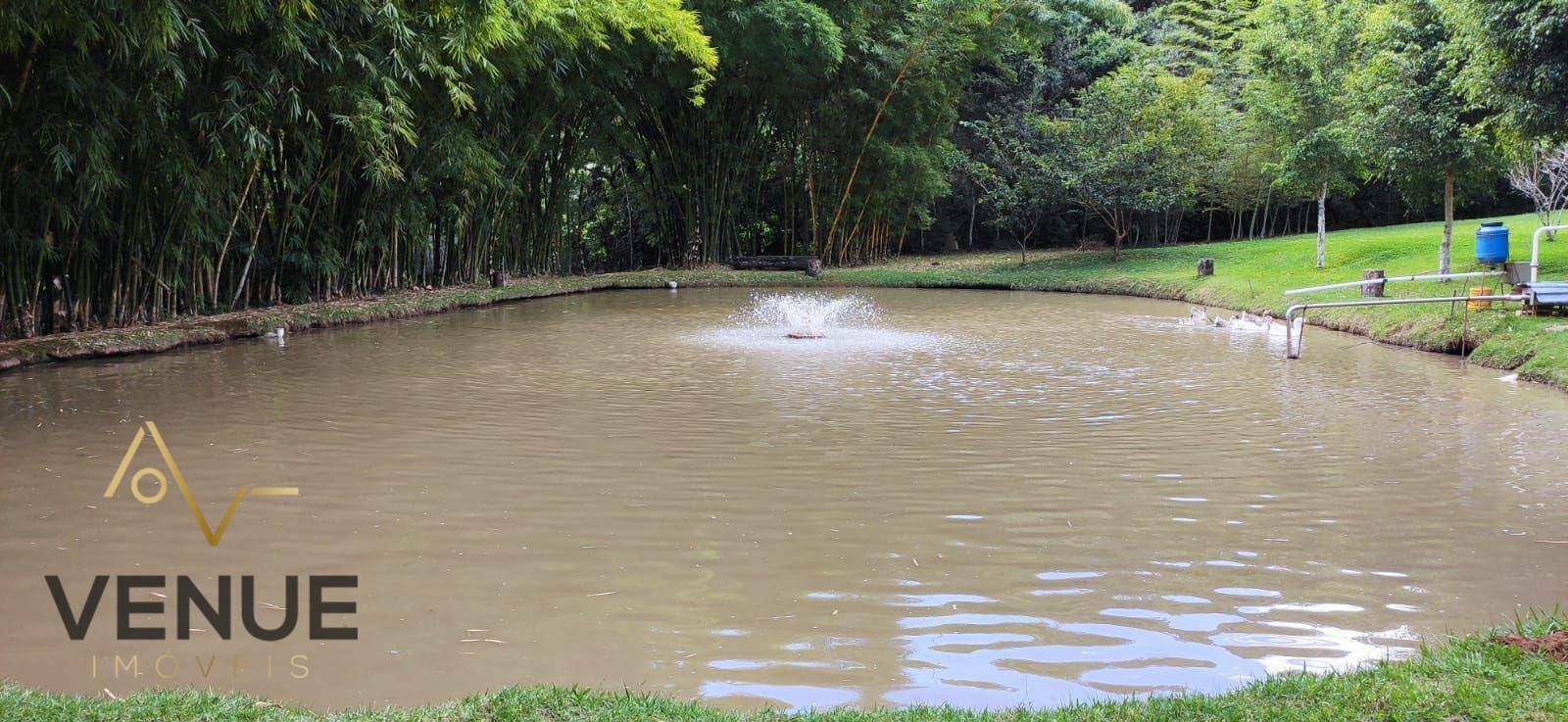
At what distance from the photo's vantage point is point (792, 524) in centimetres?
460

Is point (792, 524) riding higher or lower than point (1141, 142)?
lower

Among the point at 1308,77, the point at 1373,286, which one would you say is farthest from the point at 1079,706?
the point at 1308,77

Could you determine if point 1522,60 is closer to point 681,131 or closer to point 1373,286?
point 1373,286

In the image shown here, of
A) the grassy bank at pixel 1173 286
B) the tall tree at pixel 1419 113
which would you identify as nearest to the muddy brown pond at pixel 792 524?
the grassy bank at pixel 1173 286

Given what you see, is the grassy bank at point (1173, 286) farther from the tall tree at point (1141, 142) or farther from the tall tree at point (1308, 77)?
the tall tree at point (1308, 77)

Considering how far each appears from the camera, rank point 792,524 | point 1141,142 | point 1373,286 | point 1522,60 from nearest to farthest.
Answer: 1. point 792,524
2. point 1522,60
3. point 1373,286
4. point 1141,142

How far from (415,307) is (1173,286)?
38.7 feet

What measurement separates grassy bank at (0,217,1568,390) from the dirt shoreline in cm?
2

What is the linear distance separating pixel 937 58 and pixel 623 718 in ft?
64.7

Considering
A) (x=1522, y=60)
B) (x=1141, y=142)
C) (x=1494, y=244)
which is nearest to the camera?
(x=1522, y=60)

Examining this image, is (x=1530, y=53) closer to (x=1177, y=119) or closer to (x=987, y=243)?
(x=1177, y=119)

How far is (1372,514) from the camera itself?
4836 mm

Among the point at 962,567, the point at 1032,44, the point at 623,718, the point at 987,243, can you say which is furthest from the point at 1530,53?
the point at 987,243

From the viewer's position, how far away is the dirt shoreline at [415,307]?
9.19 m
